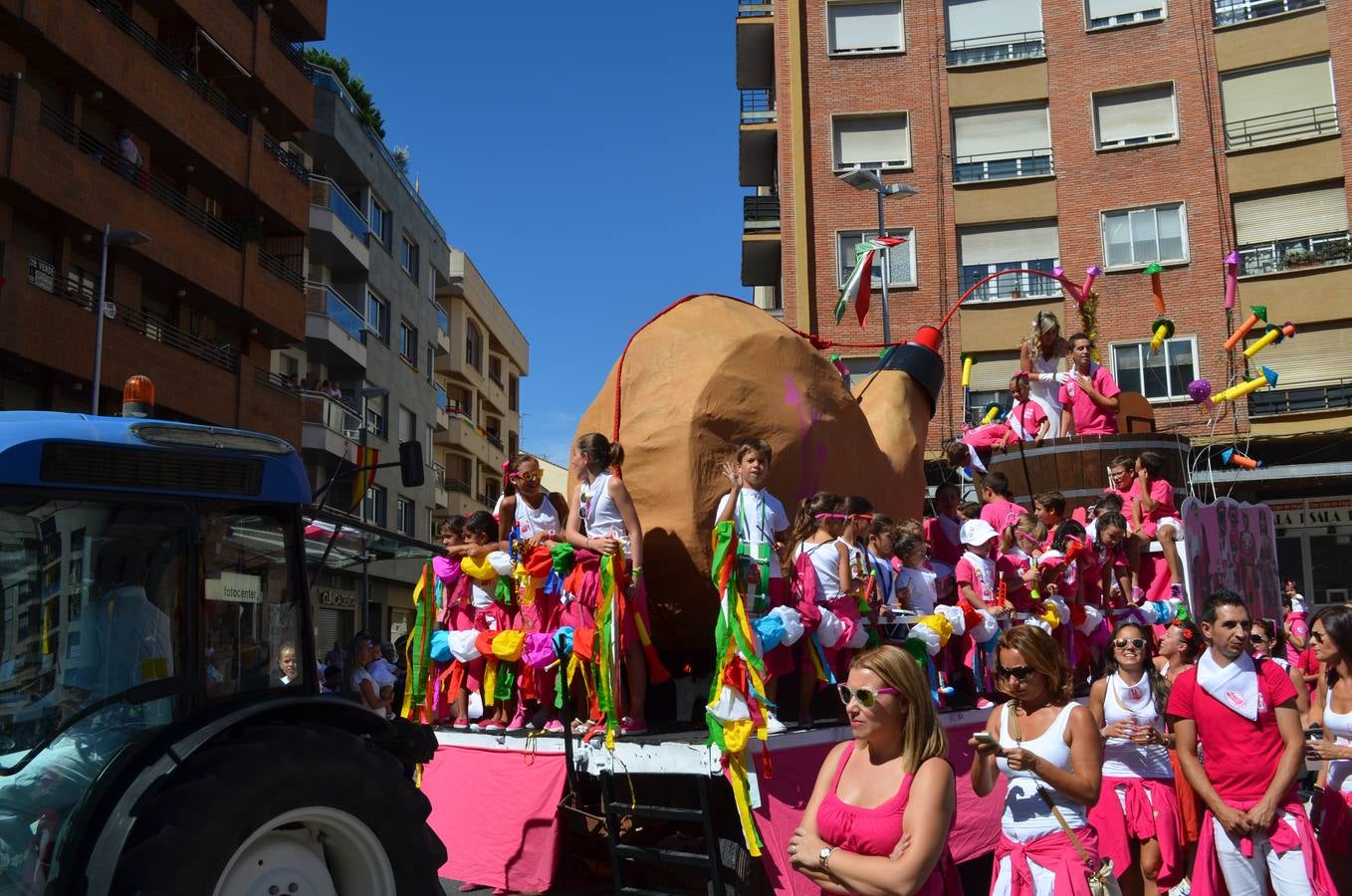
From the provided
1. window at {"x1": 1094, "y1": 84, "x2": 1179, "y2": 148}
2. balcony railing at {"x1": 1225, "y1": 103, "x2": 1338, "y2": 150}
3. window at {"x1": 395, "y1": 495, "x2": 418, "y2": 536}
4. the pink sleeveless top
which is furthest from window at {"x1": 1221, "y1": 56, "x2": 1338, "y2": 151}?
the pink sleeveless top

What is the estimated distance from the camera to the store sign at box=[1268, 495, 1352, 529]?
24.4 meters

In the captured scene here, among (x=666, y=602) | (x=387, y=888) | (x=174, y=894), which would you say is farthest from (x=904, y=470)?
(x=174, y=894)

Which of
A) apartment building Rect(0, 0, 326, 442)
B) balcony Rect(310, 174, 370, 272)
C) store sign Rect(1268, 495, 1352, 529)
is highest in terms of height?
balcony Rect(310, 174, 370, 272)

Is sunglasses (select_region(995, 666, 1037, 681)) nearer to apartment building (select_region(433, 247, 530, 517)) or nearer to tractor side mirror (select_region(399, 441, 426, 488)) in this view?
tractor side mirror (select_region(399, 441, 426, 488))

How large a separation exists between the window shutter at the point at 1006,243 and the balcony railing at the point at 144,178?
15.1 metres

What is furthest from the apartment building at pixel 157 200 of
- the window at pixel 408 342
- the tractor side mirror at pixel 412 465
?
the window at pixel 408 342

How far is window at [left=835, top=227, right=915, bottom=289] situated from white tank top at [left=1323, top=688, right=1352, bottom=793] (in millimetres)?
22806

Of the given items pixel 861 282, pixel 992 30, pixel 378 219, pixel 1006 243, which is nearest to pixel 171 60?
pixel 378 219

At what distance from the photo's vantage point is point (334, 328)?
1161 inches

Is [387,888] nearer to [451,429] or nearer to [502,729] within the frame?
[502,729]

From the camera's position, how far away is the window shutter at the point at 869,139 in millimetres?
28469

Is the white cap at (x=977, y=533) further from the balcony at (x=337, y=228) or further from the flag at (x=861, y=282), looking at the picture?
the balcony at (x=337, y=228)

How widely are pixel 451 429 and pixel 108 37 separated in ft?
73.0

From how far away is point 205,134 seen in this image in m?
22.6
